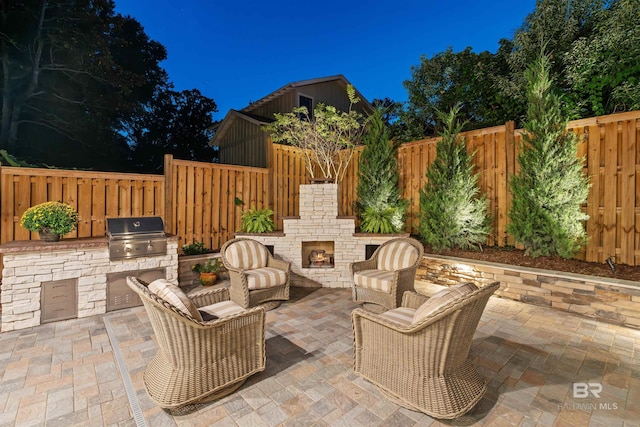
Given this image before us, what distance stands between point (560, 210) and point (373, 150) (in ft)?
11.0

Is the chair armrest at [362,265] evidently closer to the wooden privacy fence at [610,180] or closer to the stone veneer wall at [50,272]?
the wooden privacy fence at [610,180]

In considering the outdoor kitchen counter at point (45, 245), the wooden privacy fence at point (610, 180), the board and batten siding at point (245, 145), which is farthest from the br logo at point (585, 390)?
the board and batten siding at point (245, 145)

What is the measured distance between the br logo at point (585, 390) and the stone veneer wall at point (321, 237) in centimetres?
298

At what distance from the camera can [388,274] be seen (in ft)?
12.7

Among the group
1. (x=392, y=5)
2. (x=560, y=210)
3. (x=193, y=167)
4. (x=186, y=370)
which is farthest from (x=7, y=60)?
(x=392, y=5)

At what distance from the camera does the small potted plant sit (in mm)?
4879

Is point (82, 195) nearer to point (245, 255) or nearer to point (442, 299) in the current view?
point (245, 255)

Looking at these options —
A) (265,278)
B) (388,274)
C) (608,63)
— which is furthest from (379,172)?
(608,63)

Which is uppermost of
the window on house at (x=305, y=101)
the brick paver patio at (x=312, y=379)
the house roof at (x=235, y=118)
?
the window on house at (x=305, y=101)

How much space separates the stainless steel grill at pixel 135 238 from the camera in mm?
3742

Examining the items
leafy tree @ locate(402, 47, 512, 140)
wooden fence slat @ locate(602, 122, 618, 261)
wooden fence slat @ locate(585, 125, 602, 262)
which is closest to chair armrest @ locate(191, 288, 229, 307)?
wooden fence slat @ locate(585, 125, 602, 262)

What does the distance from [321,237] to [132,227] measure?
9.56ft

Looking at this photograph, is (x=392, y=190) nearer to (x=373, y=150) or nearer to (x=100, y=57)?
(x=373, y=150)

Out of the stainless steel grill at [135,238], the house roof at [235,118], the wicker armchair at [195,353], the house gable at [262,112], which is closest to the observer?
the wicker armchair at [195,353]
